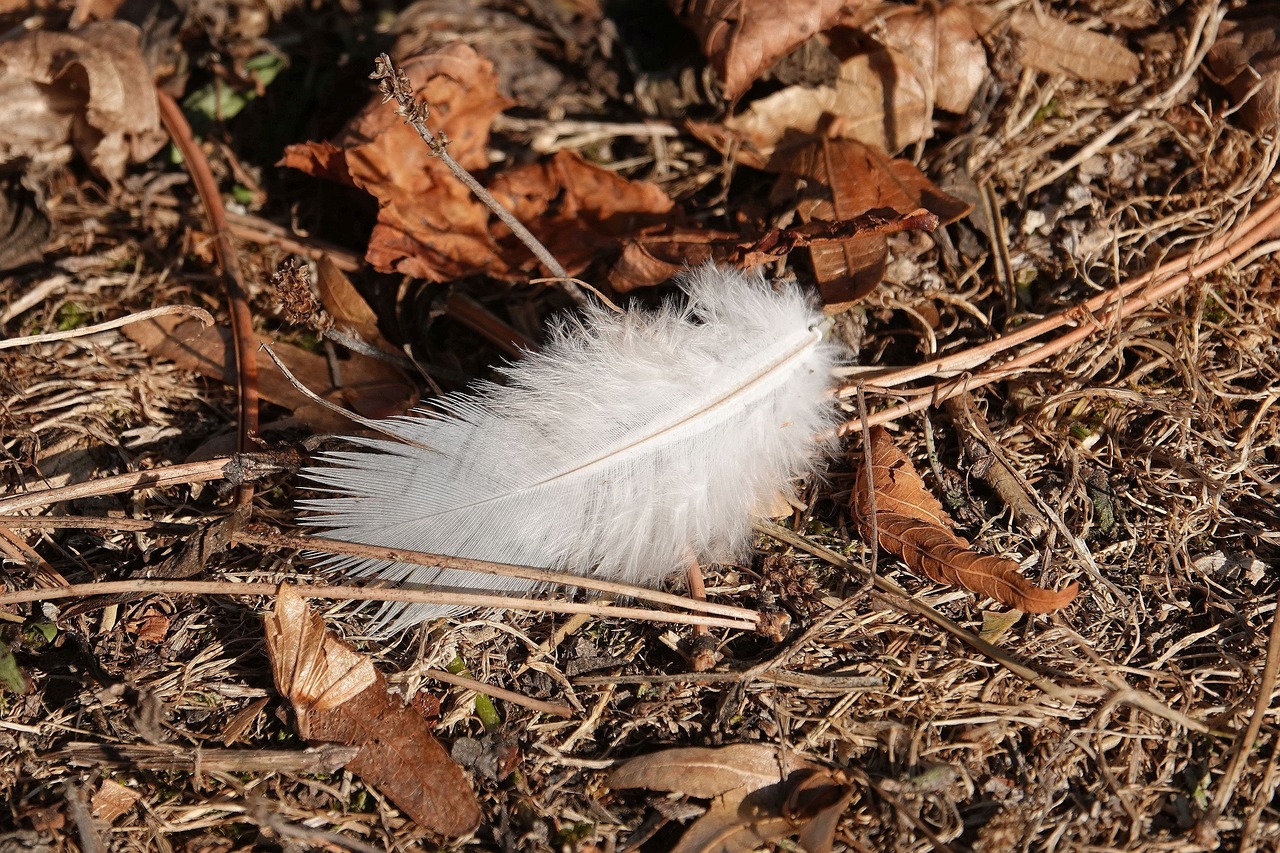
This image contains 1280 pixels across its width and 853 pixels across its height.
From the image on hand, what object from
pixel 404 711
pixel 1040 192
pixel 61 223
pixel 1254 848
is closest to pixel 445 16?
pixel 61 223

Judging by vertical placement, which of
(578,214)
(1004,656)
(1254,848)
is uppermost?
(578,214)

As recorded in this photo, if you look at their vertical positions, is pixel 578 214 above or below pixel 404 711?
above

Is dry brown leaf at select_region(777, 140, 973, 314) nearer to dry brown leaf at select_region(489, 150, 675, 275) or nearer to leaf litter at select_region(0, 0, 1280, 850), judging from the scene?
leaf litter at select_region(0, 0, 1280, 850)

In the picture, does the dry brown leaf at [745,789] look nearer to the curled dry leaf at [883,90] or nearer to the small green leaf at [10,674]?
the small green leaf at [10,674]

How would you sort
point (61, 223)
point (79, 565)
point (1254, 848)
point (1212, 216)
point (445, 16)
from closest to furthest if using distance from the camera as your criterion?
point (1254, 848) → point (79, 565) → point (1212, 216) → point (61, 223) → point (445, 16)

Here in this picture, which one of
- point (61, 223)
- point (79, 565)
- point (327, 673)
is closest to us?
point (327, 673)

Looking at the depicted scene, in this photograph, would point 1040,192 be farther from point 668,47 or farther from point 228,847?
point 228,847

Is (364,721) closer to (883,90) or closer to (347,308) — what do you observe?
(347,308)
